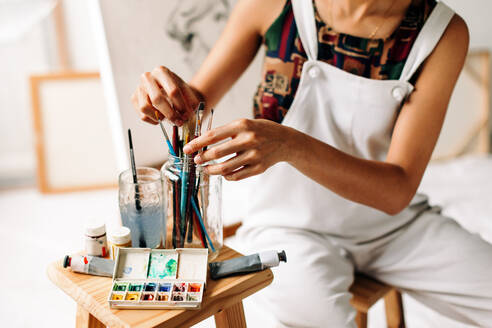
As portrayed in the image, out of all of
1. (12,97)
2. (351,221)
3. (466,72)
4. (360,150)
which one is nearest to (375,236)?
(351,221)

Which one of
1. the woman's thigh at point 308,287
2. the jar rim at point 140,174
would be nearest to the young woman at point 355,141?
the woman's thigh at point 308,287

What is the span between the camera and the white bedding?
165 centimetres

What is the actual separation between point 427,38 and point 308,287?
515mm

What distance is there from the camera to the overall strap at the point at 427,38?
90 cm

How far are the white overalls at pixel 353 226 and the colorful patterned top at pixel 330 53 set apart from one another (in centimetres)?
2

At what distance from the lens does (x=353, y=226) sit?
0.97m

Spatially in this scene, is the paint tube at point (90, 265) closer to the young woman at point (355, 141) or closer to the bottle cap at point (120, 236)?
the bottle cap at point (120, 236)

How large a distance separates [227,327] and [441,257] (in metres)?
0.44

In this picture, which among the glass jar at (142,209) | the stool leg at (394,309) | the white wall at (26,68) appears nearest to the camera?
the glass jar at (142,209)

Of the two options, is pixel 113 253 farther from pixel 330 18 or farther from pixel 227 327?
pixel 330 18

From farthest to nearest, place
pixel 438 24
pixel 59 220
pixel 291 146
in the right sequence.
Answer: pixel 59 220 → pixel 438 24 → pixel 291 146

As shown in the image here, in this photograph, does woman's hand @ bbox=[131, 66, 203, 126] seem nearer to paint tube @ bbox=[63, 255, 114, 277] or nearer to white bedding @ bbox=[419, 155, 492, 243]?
paint tube @ bbox=[63, 255, 114, 277]

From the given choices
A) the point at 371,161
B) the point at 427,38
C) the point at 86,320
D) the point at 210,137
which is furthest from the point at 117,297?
the point at 427,38

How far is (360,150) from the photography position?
970 millimetres
